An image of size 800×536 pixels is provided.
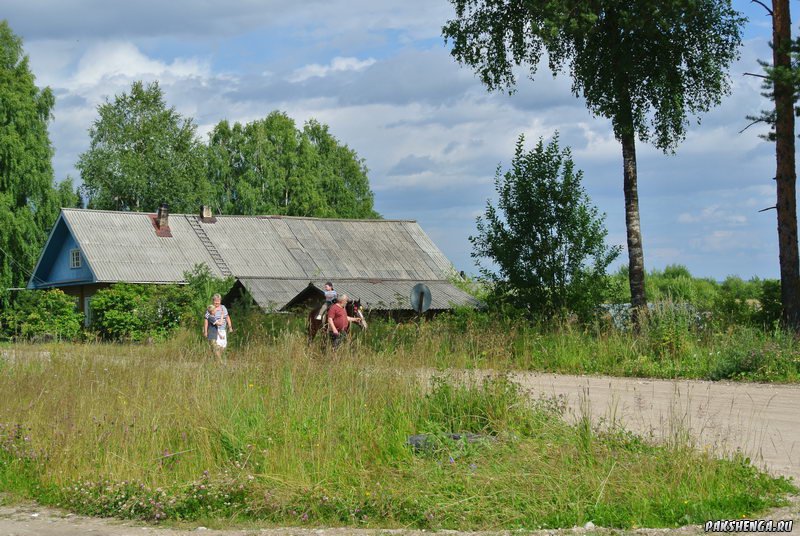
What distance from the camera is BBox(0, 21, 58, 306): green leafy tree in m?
46.3

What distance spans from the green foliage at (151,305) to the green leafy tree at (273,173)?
1114 inches

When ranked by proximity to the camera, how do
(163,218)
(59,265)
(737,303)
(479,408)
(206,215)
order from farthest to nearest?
(206,215) → (59,265) → (163,218) → (737,303) → (479,408)

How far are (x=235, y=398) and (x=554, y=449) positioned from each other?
343 cm

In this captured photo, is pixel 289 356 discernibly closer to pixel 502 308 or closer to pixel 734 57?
pixel 502 308

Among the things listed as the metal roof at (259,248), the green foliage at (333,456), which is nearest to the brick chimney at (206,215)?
the metal roof at (259,248)

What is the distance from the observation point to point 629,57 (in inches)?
891

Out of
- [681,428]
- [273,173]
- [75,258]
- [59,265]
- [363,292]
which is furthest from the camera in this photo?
[273,173]

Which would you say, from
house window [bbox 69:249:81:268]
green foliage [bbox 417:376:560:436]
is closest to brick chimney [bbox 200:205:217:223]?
house window [bbox 69:249:81:268]

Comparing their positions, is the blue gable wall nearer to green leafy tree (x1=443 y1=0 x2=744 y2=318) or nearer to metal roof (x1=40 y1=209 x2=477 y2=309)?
metal roof (x1=40 y1=209 x2=477 y2=309)

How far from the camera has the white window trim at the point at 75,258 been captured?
43.9 metres

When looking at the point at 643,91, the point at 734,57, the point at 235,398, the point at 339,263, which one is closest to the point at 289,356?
the point at 235,398

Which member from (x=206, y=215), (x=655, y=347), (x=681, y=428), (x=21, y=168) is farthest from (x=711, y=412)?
(x=21, y=168)

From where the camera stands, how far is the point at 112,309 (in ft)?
121

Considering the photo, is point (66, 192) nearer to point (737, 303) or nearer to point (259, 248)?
point (259, 248)
